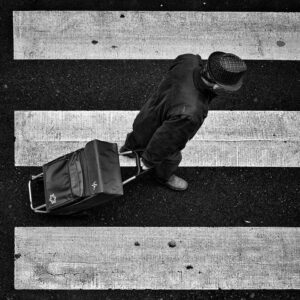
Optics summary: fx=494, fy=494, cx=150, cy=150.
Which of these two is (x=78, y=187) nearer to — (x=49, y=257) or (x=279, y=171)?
(x=49, y=257)

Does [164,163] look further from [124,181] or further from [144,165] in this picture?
[124,181]

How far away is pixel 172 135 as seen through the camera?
402 centimetres

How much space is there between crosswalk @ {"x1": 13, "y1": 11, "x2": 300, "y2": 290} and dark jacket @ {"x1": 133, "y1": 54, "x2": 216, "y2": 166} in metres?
1.27

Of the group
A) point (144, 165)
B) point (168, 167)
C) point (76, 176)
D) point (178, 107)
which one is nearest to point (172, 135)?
point (178, 107)

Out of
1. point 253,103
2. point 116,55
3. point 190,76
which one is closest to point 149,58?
point 116,55

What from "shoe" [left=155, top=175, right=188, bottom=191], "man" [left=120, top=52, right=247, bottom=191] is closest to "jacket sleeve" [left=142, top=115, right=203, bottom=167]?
"man" [left=120, top=52, right=247, bottom=191]

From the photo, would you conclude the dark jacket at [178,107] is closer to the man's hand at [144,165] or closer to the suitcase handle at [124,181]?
the man's hand at [144,165]

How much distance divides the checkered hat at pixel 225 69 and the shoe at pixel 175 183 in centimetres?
179

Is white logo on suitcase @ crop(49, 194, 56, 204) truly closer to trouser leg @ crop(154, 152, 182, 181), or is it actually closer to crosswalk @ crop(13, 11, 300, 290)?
crosswalk @ crop(13, 11, 300, 290)

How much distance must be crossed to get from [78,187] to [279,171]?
237 centimetres

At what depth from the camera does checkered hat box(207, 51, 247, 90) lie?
3717 mm

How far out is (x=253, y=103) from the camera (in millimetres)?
5789

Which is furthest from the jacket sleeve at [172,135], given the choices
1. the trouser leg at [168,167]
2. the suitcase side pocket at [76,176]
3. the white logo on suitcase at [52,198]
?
the white logo on suitcase at [52,198]

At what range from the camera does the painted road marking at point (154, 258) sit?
5184 mm
